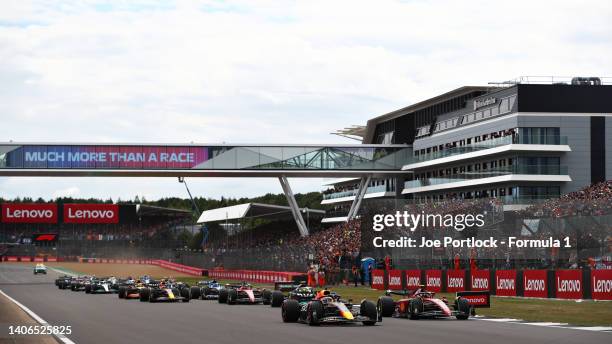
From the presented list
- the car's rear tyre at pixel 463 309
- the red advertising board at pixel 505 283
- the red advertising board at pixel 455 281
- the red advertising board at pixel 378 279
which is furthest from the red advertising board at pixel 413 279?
the car's rear tyre at pixel 463 309

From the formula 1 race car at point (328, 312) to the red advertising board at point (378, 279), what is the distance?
82.0ft

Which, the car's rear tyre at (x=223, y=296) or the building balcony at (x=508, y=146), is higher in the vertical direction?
the building balcony at (x=508, y=146)

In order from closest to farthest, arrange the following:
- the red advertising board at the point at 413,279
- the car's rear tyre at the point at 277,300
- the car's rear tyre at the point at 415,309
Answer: the car's rear tyre at the point at 415,309
the car's rear tyre at the point at 277,300
the red advertising board at the point at 413,279

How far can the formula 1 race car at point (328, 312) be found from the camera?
2500cm

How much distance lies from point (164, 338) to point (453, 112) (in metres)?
74.4

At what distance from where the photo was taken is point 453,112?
3647 inches

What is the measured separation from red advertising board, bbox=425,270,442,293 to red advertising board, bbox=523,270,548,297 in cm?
552

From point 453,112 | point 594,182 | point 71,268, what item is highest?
point 453,112

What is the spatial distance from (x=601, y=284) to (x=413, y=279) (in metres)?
13.0

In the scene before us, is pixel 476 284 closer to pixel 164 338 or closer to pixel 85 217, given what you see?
pixel 164 338

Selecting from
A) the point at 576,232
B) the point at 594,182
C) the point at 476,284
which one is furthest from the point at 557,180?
the point at 476,284

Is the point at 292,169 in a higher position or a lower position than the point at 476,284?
higher

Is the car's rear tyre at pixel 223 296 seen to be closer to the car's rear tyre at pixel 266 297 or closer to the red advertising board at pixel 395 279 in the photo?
the car's rear tyre at pixel 266 297

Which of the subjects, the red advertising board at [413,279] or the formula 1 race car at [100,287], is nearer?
the red advertising board at [413,279]
